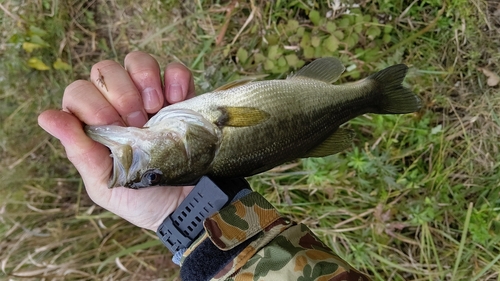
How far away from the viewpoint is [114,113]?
1.95 m

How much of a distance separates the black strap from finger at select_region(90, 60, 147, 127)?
0.43 metres

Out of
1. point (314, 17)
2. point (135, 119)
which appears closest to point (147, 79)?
point (135, 119)

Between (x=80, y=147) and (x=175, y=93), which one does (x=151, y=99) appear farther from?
(x=80, y=147)

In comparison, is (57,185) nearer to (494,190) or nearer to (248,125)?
(248,125)

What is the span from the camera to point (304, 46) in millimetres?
3213

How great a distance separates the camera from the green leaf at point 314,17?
3.21 m

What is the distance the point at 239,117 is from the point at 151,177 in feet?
1.54

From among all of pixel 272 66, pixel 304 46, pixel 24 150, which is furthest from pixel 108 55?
pixel 304 46

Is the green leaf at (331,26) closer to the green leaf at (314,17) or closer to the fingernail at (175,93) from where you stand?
the green leaf at (314,17)

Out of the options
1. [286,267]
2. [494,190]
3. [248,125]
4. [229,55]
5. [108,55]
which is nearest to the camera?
[286,267]

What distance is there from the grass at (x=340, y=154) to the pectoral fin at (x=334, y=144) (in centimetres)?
95

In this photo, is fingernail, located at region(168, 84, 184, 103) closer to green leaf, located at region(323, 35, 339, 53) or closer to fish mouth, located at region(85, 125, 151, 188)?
fish mouth, located at region(85, 125, 151, 188)

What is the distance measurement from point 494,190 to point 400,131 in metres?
0.79

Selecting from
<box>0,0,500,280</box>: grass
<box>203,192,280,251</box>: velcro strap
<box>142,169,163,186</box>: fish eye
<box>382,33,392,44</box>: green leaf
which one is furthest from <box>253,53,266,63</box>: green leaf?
<box>142,169,163,186</box>: fish eye
